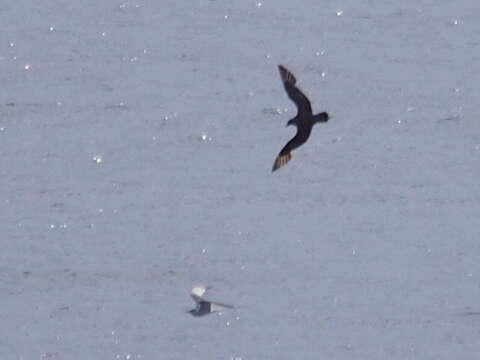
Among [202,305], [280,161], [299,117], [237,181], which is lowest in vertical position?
[202,305]

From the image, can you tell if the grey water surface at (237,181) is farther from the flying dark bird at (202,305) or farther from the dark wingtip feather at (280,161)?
the dark wingtip feather at (280,161)

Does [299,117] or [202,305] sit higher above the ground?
[299,117]

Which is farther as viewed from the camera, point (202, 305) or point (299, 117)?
point (202, 305)

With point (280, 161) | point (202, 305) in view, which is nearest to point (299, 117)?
point (280, 161)

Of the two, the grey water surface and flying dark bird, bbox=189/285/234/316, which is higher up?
the grey water surface

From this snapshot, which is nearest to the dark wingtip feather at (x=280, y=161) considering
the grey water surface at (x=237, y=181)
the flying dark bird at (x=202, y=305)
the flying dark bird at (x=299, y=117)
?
the flying dark bird at (x=299, y=117)

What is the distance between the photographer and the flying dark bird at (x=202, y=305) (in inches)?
474

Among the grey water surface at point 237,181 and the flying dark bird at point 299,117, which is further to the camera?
the grey water surface at point 237,181

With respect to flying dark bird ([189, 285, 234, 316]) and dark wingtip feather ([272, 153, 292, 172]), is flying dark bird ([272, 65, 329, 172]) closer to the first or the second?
dark wingtip feather ([272, 153, 292, 172])

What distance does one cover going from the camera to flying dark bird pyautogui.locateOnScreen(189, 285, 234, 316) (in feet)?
39.5

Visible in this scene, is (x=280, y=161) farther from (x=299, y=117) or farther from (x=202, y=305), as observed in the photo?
(x=202, y=305)

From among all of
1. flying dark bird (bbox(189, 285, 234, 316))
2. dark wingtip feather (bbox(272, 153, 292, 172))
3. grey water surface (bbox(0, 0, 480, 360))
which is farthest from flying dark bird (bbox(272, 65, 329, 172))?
grey water surface (bbox(0, 0, 480, 360))

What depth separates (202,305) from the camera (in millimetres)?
12086

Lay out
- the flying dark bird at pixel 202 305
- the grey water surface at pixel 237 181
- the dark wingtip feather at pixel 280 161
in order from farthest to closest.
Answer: the grey water surface at pixel 237 181 → the flying dark bird at pixel 202 305 → the dark wingtip feather at pixel 280 161
